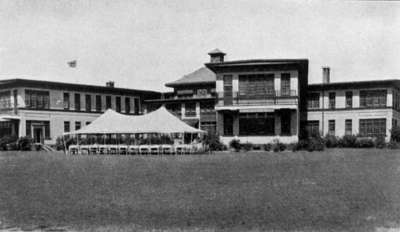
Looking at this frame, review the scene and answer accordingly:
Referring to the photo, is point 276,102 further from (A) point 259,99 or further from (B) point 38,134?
(B) point 38,134

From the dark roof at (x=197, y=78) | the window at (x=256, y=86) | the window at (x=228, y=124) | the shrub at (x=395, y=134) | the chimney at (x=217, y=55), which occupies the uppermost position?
the chimney at (x=217, y=55)

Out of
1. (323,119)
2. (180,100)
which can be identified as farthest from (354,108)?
(180,100)

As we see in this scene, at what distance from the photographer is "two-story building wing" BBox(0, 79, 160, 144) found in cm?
3972

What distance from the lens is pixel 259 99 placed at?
33.7 metres

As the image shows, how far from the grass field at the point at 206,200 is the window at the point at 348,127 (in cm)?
2682

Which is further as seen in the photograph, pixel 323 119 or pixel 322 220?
pixel 323 119

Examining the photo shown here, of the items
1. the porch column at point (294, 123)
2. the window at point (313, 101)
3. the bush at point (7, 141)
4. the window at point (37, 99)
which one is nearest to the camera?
the porch column at point (294, 123)

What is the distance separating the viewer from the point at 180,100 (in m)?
45.4

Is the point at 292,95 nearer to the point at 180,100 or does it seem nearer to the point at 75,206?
the point at 180,100

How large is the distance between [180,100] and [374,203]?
3670 centimetres

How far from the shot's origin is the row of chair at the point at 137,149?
28.1 metres

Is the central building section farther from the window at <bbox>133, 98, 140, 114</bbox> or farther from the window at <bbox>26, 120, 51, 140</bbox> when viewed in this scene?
the window at <bbox>133, 98, 140, 114</bbox>

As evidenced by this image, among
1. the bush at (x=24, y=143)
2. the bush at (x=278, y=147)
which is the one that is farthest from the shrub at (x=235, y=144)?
the bush at (x=24, y=143)

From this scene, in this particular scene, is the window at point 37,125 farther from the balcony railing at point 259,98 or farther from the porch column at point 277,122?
the porch column at point 277,122
